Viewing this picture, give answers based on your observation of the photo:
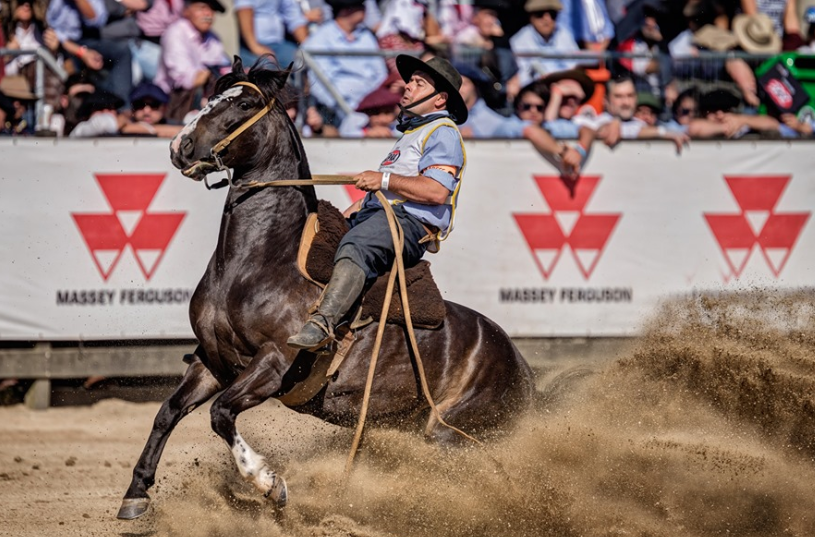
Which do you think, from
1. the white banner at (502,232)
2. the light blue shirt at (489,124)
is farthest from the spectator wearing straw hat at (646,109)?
the light blue shirt at (489,124)

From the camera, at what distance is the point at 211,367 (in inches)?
222

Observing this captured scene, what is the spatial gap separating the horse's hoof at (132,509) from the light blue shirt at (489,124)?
566 centimetres

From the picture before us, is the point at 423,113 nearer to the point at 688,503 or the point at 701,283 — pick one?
the point at 688,503

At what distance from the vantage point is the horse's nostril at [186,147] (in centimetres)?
530

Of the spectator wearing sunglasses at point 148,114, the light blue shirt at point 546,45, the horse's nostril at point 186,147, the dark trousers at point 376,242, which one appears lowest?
the spectator wearing sunglasses at point 148,114

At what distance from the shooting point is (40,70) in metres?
9.47

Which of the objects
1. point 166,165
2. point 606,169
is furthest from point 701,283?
point 166,165

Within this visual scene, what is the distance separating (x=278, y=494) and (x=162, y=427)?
726 millimetres

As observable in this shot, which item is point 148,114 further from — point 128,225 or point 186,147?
point 186,147

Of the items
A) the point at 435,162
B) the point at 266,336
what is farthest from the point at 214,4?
the point at 266,336

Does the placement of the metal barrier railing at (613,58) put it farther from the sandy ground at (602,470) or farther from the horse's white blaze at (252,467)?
the horse's white blaze at (252,467)

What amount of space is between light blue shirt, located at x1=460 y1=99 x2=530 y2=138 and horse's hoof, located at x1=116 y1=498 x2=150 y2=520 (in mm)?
5660

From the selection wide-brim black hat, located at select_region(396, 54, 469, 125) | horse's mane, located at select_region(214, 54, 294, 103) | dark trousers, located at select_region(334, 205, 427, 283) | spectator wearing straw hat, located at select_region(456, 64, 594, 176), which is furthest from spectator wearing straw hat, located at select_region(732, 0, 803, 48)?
horse's mane, located at select_region(214, 54, 294, 103)

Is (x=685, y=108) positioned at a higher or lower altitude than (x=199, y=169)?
lower
